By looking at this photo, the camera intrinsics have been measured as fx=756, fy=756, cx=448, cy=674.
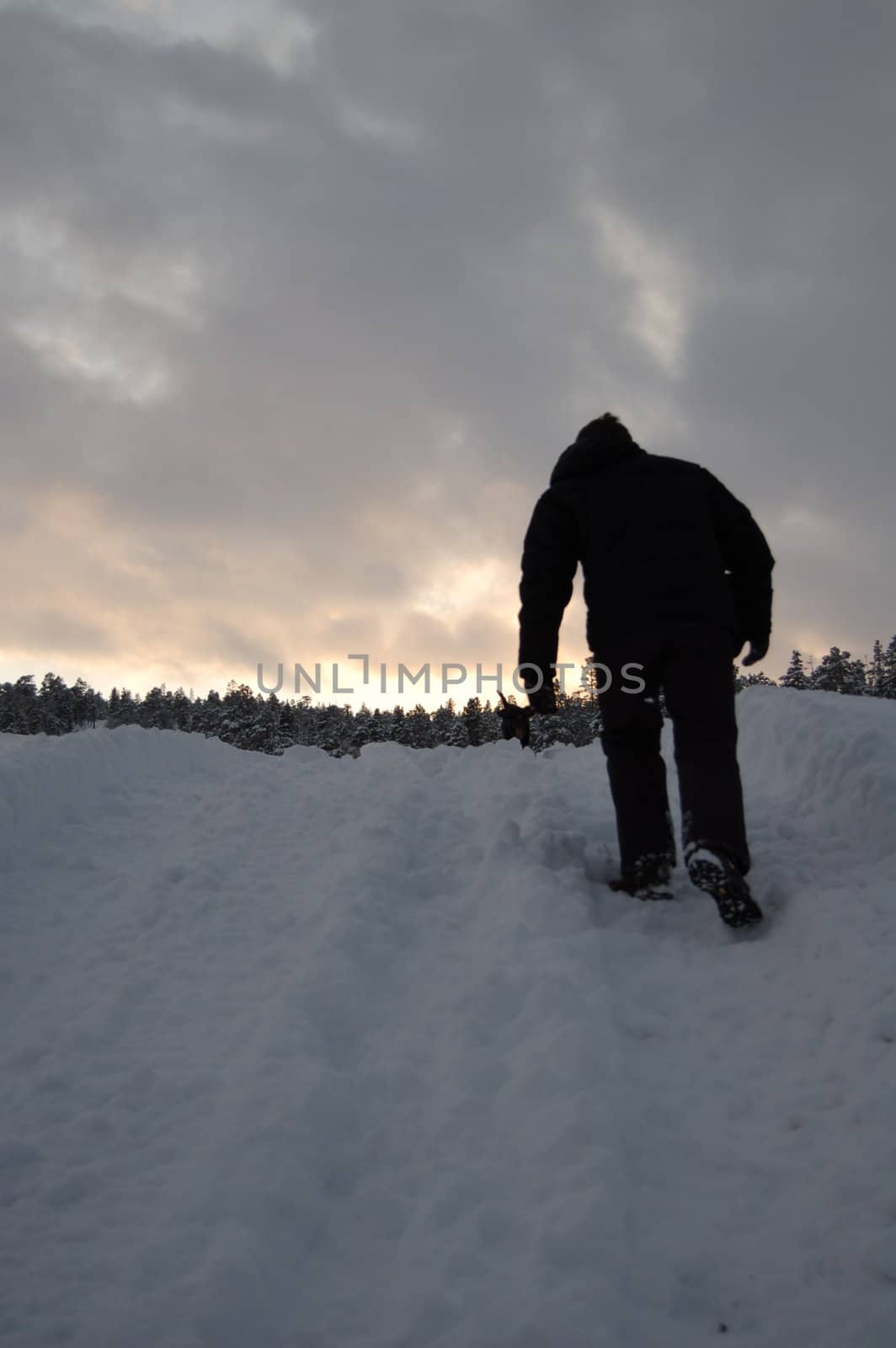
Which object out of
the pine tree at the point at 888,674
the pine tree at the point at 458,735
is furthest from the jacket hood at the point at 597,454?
the pine tree at the point at 458,735

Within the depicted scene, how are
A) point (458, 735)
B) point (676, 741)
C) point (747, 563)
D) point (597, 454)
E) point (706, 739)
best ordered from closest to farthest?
point (706, 739) → point (676, 741) → point (747, 563) → point (597, 454) → point (458, 735)

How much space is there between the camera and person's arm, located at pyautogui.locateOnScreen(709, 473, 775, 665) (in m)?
4.21

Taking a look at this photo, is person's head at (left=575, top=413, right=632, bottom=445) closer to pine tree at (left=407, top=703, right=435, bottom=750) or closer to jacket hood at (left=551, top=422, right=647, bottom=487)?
jacket hood at (left=551, top=422, right=647, bottom=487)

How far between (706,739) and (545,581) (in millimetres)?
1296

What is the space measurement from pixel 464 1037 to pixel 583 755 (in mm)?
5514

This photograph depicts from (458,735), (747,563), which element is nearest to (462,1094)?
(747,563)

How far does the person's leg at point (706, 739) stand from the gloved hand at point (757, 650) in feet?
1.47

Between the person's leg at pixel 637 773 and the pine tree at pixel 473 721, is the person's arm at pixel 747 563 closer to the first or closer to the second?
the person's leg at pixel 637 773

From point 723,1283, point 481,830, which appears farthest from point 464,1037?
point 481,830

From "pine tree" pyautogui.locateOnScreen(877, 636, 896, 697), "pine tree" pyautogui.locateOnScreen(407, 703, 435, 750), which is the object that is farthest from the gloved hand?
"pine tree" pyautogui.locateOnScreen(407, 703, 435, 750)

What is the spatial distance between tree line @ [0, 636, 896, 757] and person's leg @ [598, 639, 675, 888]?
1475 inches

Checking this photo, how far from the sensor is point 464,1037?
9.84 feet

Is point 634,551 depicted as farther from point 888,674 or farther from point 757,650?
point 888,674

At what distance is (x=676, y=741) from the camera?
3803 millimetres
